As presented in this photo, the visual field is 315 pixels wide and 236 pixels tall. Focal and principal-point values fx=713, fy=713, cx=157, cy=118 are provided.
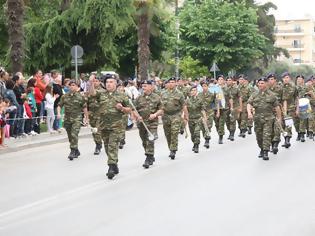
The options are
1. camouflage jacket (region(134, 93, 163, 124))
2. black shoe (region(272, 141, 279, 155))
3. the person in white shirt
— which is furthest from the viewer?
the person in white shirt

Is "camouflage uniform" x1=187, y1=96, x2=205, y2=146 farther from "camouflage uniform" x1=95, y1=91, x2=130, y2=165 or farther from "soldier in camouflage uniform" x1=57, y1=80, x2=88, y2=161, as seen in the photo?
"camouflage uniform" x1=95, y1=91, x2=130, y2=165

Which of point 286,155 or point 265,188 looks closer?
point 265,188

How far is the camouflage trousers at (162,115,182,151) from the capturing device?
1489 cm

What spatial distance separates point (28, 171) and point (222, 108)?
7.81 m

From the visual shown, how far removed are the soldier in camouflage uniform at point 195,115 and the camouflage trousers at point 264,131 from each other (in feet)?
6.60

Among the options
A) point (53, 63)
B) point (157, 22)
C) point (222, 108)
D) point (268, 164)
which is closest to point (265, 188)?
point (268, 164)

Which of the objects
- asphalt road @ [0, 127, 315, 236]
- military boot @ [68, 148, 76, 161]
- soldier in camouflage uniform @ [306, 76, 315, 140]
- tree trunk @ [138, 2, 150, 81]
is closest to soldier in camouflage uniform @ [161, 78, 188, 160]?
asphalt road @ [0, 127, 315, 236]

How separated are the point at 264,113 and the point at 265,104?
19cm

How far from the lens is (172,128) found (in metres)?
15.0

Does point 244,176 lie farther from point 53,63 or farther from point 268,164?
point 53,63

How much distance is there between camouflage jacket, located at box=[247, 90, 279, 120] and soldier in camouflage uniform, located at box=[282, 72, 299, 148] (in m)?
2.75

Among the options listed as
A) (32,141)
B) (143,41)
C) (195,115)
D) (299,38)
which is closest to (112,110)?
(195,115)

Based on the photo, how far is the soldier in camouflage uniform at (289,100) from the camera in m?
17.7

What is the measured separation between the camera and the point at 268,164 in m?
13.8
